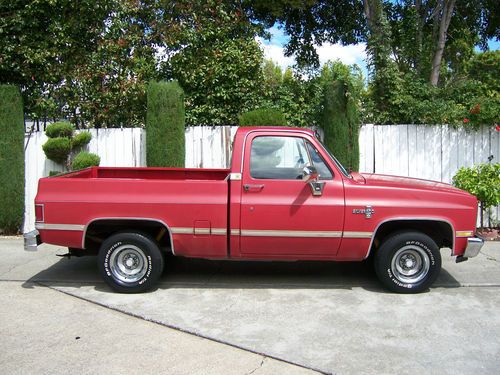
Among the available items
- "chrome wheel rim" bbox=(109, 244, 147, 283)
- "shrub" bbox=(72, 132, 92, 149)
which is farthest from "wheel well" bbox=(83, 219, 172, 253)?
"shrub" bbox=(72, 132, 92, 149)

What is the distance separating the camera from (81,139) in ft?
31.6

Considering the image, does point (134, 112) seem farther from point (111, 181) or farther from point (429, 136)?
point (429, 136)

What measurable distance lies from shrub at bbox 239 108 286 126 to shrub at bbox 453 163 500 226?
3.37 meters

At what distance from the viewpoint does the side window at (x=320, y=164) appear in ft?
18.8

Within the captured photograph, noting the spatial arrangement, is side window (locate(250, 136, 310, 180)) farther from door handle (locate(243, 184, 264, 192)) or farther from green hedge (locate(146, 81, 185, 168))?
green hedge (locate(146, 81, 185, 168))

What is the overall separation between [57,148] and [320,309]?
633 cm

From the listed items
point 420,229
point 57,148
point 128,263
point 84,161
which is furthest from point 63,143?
point 420,229

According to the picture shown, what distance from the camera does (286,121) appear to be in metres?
9.88

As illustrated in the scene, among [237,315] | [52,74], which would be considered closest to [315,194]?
[237,315]

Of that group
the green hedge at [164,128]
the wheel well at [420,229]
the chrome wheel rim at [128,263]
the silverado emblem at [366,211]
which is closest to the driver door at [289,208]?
the silverado emblem at [366,211]

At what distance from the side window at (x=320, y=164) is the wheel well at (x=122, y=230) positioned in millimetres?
1887

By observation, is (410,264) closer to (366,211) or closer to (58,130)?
(366,211)

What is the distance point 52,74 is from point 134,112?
5.99 ft

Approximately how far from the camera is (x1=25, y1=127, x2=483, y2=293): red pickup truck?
564 centimetres
